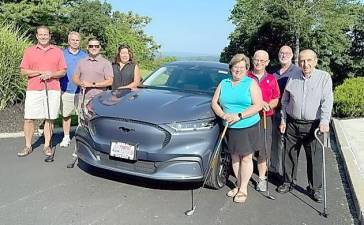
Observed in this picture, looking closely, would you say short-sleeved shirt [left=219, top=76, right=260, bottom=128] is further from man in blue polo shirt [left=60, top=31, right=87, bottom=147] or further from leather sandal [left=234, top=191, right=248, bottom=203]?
man in blue polo shirt [left=60, top=31, right=87, bottom=147]

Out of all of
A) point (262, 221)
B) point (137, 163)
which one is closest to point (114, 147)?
point (137, 163)

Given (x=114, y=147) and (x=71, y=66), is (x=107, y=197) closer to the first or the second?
(x=114, y=147)

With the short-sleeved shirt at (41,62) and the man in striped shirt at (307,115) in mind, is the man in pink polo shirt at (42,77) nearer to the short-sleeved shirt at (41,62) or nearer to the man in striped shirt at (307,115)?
the short-sleeved shirt at (41,62)

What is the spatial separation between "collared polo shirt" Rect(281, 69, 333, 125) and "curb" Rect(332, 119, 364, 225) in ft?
3.28

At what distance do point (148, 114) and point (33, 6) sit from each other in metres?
37.0

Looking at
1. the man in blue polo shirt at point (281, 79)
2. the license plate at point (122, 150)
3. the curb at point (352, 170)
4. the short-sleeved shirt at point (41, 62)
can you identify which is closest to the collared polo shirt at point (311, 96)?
the man in blue polo shirt at point (281, 79)

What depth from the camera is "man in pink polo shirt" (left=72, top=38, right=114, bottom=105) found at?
6980 mm

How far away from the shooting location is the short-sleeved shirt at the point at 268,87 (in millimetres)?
5566

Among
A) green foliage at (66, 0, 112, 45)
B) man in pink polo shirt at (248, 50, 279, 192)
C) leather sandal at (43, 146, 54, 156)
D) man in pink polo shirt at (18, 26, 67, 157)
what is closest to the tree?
green foliage at (66, 0, 112, 45)

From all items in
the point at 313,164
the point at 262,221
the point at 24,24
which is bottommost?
the point at 262,221

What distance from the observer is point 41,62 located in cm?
672

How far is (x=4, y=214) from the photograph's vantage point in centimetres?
468

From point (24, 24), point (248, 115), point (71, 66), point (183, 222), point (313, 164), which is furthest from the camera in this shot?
point (24, 24)

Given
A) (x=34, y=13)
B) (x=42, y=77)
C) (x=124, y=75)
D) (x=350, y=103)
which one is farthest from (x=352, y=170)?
(x=34, y=13)
